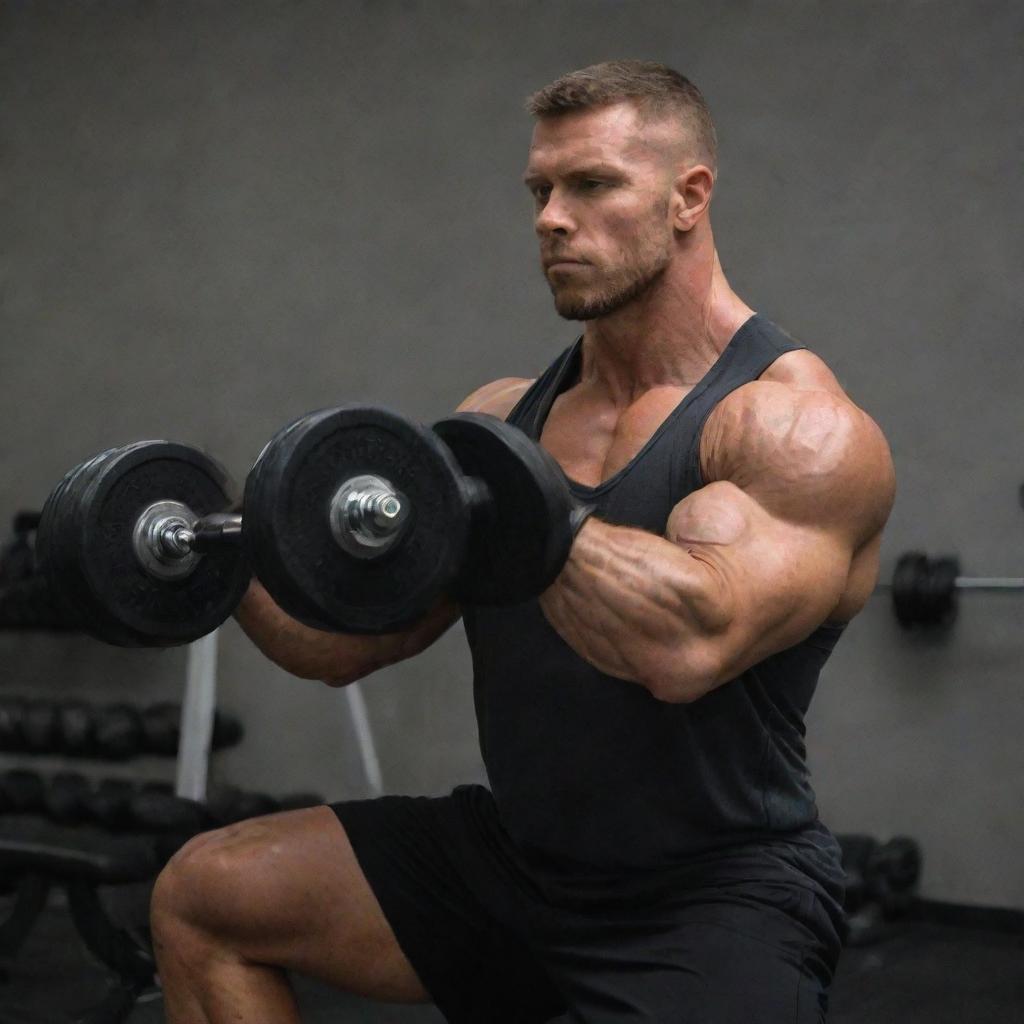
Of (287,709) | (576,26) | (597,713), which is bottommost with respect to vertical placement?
(287,709)

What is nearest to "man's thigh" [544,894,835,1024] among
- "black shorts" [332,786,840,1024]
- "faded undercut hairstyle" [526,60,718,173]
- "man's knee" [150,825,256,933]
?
"black shorts" [332,786,840,1024]

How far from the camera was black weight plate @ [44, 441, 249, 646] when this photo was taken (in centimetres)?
158

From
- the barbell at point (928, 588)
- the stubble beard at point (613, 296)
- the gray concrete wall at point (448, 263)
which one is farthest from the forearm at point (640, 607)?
the gray concrete wall at point (448, 263)

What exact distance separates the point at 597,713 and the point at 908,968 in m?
A: 1.88

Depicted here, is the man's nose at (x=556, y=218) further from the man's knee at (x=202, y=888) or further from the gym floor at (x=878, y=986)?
the gym floor at (x=878, y=986)

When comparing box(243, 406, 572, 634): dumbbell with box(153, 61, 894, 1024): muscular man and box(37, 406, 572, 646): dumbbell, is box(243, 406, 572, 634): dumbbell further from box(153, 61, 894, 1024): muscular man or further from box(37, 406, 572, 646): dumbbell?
box(153, 61, 894, 1024): muscular man

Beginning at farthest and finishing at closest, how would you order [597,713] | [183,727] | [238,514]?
1. [183,727]
2. [597,713]
3. [238,514]

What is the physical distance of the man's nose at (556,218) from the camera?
6.09 feet

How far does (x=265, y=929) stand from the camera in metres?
1.80

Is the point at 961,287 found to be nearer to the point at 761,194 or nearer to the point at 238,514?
the point at 761,194

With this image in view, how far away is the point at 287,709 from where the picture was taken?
14.5 ft

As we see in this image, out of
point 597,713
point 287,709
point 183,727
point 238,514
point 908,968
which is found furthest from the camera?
point 287,709

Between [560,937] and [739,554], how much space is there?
1.63 feet

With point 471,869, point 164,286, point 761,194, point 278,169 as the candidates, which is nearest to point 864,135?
point 761,194
